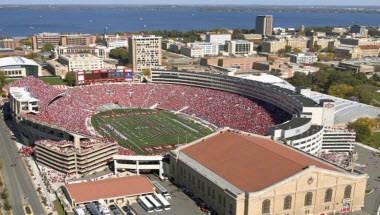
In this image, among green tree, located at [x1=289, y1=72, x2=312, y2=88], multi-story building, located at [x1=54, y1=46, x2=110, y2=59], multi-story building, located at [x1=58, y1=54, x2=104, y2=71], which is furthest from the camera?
multi-story building, located at [x1=54, y1=46, x2=110, y2=59]

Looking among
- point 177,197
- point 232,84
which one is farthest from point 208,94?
point 177,197

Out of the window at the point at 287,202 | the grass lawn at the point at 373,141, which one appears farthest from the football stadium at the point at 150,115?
the window at the point at 287,202

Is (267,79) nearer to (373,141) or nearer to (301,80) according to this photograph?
(301,80)

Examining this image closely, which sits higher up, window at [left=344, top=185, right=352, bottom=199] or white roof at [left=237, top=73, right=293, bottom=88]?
white roof at [left=237, top=73, right=293, bottom=88]

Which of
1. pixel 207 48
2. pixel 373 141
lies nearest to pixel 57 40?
pixel 207 48

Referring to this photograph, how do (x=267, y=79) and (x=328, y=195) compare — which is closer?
(x=328, y=195)

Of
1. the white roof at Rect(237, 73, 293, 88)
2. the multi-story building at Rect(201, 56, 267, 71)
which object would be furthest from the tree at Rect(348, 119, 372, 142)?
the multi-story building at Rect(201, 56, 267, 71)

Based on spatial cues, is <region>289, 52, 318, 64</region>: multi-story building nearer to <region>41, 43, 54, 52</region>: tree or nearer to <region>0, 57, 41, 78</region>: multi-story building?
<region>0, 57, 41, 78</region>: multi-story building
